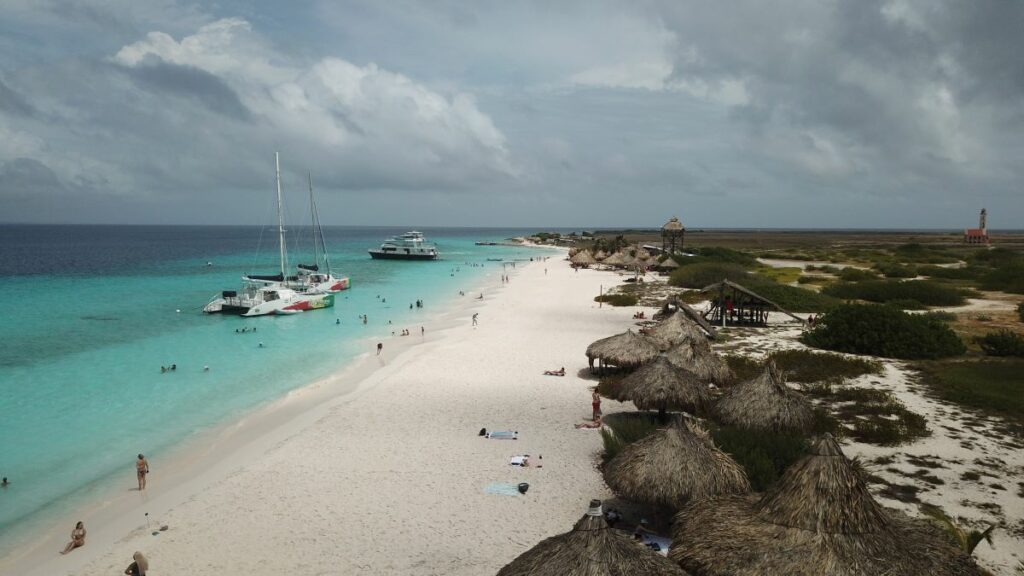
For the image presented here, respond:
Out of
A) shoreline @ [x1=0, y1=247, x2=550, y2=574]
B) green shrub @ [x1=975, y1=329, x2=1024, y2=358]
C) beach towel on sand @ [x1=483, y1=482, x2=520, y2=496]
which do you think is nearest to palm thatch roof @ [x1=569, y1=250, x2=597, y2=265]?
shoreline @ [x1=0, y1=247, x2=550, y2=574]

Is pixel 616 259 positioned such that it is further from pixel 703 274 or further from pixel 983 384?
pixel 983 384

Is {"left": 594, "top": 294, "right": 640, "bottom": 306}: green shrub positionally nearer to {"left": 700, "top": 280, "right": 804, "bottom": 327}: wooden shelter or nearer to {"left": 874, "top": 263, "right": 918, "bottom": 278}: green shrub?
{"left": 700, "top": 280, "right": 804, "bottom": 327}: wooden shelter

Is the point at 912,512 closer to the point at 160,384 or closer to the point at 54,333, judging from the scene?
the point at 160,384

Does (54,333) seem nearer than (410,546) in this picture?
No

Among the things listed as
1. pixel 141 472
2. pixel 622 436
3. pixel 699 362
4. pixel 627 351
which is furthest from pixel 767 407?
pixel 141 472

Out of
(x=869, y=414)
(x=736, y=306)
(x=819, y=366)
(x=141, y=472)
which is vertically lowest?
(x=141, y=472)

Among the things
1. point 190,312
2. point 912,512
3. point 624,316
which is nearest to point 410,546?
point 912,512
